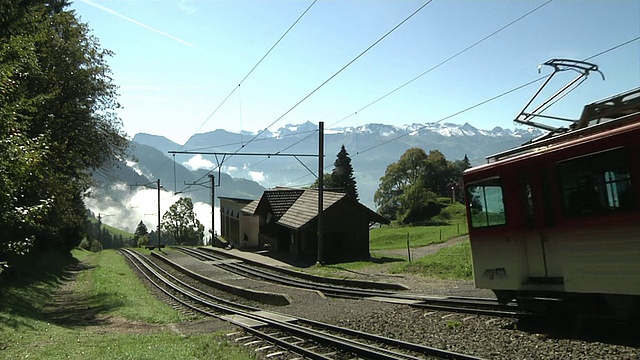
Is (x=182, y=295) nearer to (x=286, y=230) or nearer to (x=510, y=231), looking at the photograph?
(x=510, y=231)

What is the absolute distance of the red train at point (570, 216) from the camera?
7215mm

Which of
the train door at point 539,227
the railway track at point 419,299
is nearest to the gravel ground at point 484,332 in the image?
the railway track at point 419,299

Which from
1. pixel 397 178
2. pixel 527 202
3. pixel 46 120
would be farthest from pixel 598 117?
pixel 397 178

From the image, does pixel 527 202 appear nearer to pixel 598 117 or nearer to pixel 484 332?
pixel 598 117

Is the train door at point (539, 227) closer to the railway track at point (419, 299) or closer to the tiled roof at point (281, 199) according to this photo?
the railway track at point (419, 299)

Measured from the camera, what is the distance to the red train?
7215 mm

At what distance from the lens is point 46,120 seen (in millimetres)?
17875

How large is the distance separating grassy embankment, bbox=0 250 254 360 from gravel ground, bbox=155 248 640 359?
3161 millimetres

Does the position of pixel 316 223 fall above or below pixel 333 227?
above

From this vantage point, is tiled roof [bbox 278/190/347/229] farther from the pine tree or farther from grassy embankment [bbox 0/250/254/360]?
the pine tree

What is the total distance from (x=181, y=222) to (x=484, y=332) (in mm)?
93670

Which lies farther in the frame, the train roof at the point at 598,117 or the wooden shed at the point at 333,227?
the wooden shed at the point at 333,227

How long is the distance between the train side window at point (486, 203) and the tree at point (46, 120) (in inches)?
374

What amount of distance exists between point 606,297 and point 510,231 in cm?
202
